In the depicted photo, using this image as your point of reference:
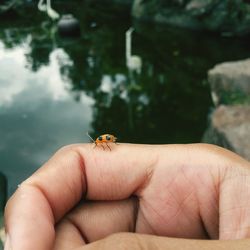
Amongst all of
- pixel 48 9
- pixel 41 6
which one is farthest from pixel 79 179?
pixel 41 6

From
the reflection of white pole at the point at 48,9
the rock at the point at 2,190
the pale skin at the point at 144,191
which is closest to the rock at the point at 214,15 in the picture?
the reflection of white pole at the point at 48,9

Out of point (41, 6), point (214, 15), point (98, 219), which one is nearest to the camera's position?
point (98, 219)

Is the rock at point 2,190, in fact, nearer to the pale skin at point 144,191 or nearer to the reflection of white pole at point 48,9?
the pale skin at point 144,191

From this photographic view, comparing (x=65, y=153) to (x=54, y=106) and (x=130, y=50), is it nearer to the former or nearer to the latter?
(x=54, y=106)

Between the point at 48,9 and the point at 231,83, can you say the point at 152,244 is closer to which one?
the point at 231,83

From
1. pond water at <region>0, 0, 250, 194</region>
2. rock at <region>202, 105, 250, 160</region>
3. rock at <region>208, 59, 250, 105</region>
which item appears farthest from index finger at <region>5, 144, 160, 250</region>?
rock at <region>208, 59, 250, 105</region>

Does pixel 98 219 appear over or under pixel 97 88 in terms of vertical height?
over
